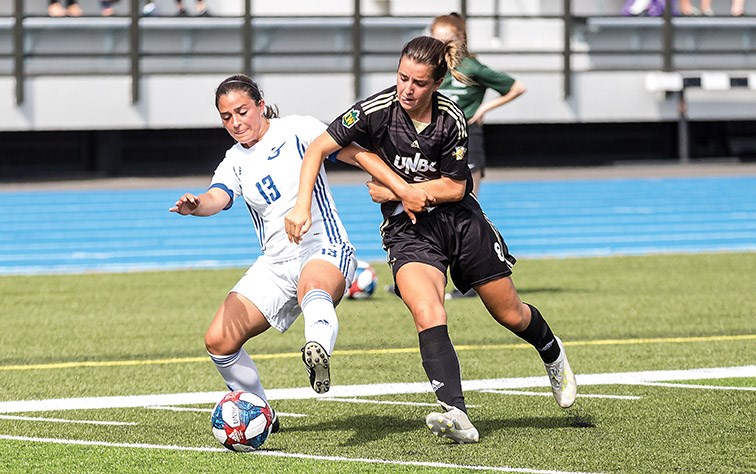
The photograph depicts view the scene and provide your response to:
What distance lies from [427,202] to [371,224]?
13918 millimetres

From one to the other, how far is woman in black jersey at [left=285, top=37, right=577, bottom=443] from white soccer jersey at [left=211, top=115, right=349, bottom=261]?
0.99 ft

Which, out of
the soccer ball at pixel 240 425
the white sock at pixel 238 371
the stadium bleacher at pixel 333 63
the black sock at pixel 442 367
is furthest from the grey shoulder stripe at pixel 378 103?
the stadium bleacher at pixel 333 63

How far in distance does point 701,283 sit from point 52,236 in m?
10.0

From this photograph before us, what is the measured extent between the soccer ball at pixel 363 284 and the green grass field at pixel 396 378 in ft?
0.55

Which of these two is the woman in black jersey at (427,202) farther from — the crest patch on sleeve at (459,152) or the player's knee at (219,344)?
the player's knee at (219,344)

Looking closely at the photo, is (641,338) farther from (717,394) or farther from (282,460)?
(282,460)

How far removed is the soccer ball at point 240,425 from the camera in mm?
6141

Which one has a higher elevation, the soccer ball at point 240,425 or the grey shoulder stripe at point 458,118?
the grey shoulder stripe at point 458,118

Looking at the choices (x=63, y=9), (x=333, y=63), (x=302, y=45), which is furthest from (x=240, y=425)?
(x=63, y=9)

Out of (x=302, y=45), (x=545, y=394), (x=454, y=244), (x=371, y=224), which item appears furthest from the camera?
(x=302, y=45)

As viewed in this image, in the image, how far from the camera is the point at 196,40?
96.4 ft

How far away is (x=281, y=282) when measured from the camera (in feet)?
21.7

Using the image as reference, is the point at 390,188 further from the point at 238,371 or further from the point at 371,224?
the point at 371,224

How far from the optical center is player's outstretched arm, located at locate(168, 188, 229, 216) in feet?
20.7
